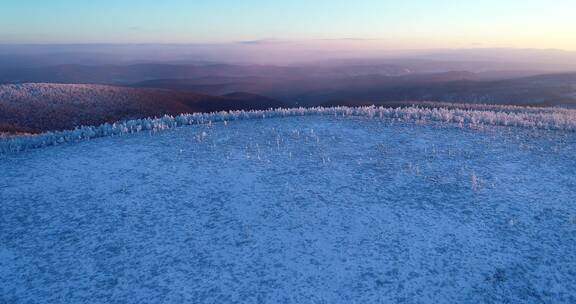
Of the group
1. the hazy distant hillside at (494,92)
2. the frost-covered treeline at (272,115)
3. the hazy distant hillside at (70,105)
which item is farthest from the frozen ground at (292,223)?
the hazy distant hillside at (494,92)

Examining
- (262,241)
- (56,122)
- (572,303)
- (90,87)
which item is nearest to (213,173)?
(262,241)

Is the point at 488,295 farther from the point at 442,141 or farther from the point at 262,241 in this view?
the point at 442,141

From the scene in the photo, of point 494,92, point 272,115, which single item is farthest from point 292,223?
point 494,92

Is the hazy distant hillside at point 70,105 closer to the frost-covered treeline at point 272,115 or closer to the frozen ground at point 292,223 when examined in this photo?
the frost-covered treeline at point 272,115

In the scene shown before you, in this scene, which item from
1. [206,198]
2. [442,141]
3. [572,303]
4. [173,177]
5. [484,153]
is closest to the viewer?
[572,303]

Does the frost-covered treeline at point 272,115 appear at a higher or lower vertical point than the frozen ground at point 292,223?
higher

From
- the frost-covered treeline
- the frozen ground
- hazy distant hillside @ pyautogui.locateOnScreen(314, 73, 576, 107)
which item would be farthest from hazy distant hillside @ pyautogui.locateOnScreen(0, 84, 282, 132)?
hazy distant hillside @ pyautogui.locateOnScreen(314, 73, 576, 107)
